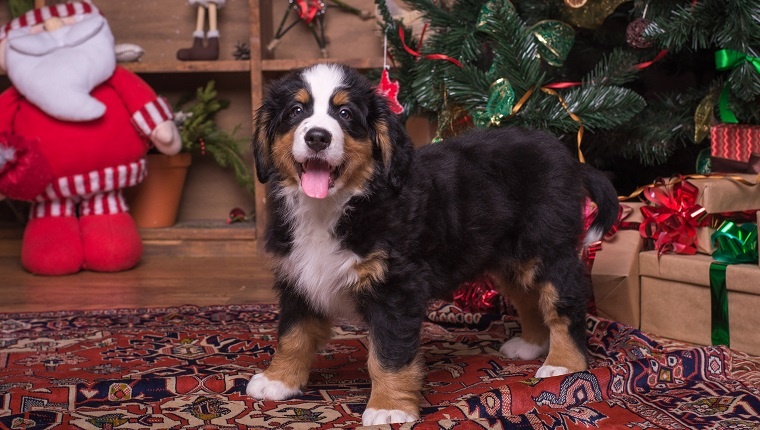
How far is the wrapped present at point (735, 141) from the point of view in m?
2.73

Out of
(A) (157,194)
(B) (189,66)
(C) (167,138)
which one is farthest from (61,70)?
(A) (157,194)

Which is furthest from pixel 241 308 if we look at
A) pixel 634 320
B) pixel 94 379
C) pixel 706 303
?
pixel 706 303

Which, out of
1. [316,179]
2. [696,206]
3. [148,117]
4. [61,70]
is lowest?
[148,117]

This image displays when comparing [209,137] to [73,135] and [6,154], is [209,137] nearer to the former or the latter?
[73,135]

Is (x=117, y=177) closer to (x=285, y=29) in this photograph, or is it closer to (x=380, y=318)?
(x=285, y=29)

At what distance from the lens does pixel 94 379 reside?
2.22 metres

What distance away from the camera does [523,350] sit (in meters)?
2.42

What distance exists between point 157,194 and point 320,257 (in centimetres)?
261

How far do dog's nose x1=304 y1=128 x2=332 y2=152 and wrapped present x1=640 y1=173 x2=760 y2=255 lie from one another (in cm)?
127

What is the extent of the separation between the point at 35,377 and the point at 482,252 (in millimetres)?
1226

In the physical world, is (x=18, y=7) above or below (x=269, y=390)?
above

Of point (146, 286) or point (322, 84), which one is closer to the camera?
point (322, 84)

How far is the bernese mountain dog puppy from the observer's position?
1.86 meters

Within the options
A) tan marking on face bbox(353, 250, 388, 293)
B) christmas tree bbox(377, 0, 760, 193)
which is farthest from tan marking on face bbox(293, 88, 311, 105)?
christmas tree bbox(377, 0, 760, 193)
